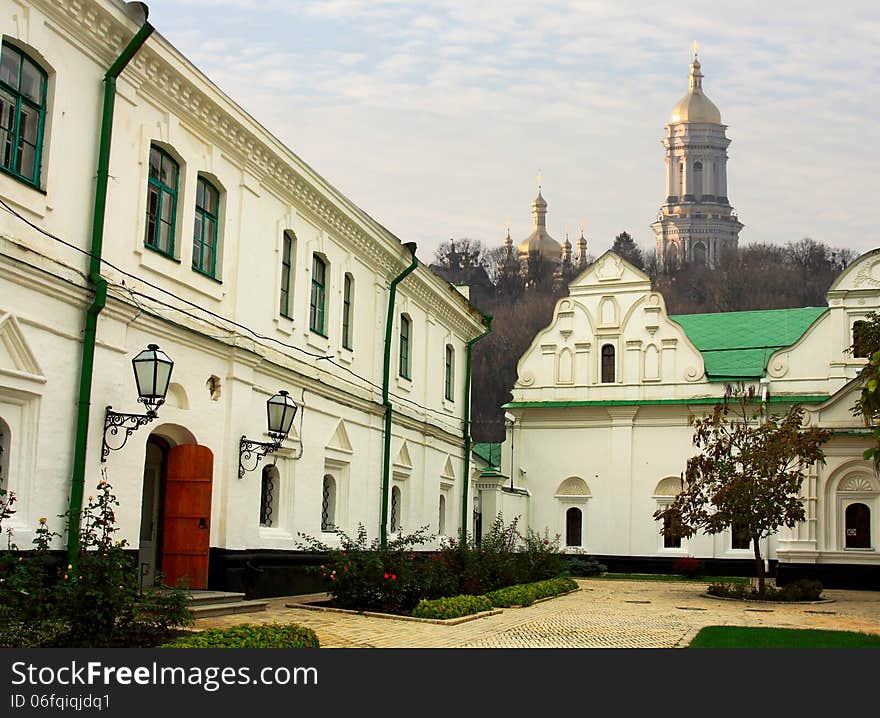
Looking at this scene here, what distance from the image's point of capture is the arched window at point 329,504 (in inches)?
856

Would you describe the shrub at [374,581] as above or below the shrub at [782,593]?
above

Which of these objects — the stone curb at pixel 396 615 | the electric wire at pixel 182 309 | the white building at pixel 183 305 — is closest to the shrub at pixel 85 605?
the white building at pixel 183 305

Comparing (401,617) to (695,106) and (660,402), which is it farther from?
(695,106)

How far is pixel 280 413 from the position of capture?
57.4 feet

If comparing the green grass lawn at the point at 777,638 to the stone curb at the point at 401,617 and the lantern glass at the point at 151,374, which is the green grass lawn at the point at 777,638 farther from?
the lantern glass at the point at 151,374

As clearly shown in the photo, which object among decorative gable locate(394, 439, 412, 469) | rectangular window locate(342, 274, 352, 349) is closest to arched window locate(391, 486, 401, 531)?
decorative gable locate(394, 439, 412, 469)

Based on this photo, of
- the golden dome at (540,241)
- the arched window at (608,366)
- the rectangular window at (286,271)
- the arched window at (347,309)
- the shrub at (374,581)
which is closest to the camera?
the shrub at (374,581)

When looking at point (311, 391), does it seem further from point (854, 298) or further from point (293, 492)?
point (854, 298)

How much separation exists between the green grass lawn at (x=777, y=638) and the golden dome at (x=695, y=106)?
15155cm

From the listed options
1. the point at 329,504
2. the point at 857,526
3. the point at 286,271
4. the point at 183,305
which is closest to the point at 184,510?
the point at 183,305

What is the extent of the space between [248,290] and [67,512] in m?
6.20

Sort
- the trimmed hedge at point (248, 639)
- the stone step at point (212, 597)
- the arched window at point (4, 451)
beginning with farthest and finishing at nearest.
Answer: the stone step at point (212, 597)
the arched window at point (4, 451)
the trimmed hedge at point (248, 639)

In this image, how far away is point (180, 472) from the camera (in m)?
16.4

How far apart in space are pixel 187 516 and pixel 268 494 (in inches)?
115
